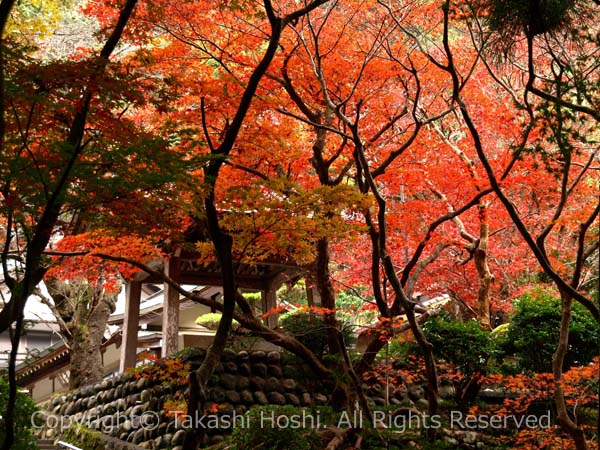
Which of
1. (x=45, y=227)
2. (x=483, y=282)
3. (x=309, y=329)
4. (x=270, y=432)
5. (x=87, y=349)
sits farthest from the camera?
(x=87, y=349)

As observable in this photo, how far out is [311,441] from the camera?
29.0 ft

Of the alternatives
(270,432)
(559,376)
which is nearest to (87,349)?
(270,432)

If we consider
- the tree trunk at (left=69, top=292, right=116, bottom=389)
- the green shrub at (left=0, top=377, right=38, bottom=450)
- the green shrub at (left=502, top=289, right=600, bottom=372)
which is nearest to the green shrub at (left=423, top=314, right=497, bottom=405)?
the green shrub at (left=502, top=289, right=600, bottom=372)

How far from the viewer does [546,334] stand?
10523 mm

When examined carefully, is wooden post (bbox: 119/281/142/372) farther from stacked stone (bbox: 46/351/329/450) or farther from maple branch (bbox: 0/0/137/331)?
maple branch (bbox: 0/0/137/331)

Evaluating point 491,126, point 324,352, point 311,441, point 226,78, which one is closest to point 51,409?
point 324,352

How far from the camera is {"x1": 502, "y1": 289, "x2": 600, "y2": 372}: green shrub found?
10555mm

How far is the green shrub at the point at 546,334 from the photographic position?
10.6m

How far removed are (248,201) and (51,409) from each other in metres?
9.96

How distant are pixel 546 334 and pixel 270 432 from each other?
5.01m

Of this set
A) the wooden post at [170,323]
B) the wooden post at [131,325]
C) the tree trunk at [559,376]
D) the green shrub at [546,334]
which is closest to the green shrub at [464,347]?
the green shrub at [546,334]

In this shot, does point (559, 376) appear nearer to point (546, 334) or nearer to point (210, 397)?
point (546, 334)

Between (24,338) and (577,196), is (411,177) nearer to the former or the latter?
(577,196)

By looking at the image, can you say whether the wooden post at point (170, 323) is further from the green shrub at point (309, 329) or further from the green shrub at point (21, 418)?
the green shrub at point (21, 418)
